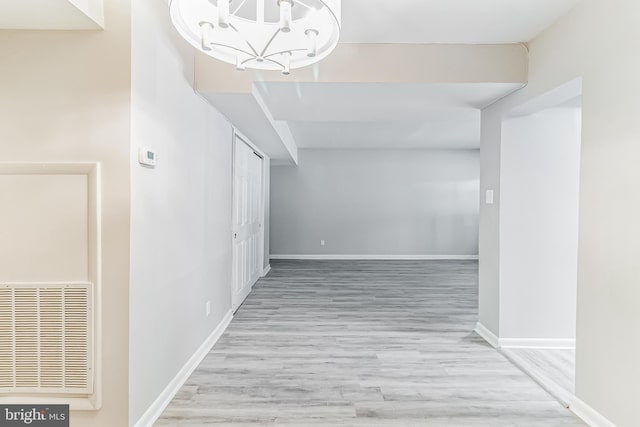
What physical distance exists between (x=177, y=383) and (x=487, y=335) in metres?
2.68

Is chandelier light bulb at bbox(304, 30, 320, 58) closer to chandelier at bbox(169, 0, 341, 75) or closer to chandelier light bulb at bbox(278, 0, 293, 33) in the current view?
chandelier at bbox(169, 0, 341, 75)

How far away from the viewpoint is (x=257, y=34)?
134 centimetres

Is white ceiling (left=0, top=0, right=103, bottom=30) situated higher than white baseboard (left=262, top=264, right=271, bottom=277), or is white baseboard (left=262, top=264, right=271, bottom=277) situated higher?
white ceiling (left=0, top=0, right=103, bottom=30)

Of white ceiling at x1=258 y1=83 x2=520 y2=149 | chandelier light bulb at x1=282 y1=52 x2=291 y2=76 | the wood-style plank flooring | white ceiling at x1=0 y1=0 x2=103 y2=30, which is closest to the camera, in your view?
chandelier light bulb at x1=282 y1=52 x2=291 y2=76

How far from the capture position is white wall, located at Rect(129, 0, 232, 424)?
5.93 ft

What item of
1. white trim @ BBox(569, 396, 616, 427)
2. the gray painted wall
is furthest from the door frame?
white trim @ BBox(569, 396, 616, 427)

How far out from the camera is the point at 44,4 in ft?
5.07

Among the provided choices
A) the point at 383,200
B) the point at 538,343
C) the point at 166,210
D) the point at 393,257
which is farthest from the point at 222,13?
the point at 393,257

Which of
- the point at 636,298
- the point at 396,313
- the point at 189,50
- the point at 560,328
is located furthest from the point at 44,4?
the point at 560,328

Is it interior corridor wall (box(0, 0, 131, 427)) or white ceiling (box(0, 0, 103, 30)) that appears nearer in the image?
white ceiling (box(0, 0, 103, 30))

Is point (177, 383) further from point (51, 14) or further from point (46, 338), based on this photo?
point (51, 14)

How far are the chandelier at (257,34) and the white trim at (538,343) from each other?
292 cm

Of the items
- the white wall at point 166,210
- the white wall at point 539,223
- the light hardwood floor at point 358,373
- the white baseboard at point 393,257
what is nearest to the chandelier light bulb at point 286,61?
the white wall at point 166,210

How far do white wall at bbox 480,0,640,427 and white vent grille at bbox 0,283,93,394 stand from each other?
2724 millimetres
